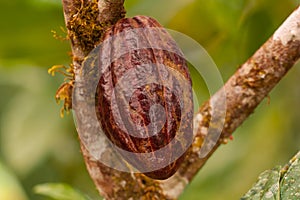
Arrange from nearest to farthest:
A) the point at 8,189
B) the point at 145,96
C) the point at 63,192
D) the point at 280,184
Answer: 1. the point at 145,96
2. the point at 280,184
3. the point at 63,192
4. the point at 8,189

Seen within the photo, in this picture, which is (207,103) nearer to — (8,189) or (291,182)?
(291,182)

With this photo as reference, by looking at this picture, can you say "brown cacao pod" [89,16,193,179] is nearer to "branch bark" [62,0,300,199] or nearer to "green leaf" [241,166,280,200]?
"branch bark" [62,0,300,199]

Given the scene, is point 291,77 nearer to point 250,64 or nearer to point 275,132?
point 275,132

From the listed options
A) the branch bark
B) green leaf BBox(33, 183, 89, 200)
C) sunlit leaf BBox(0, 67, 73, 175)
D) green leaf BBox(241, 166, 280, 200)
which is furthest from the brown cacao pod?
sunlit leaf BBox(0, 67, 73, 175)

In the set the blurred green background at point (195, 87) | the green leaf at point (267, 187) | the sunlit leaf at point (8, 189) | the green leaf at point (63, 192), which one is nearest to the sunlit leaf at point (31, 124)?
the blurred green background at point (195, 87)

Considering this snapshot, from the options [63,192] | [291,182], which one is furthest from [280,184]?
[63,192]

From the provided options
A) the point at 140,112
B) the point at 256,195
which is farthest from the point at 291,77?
the point at 140,112
